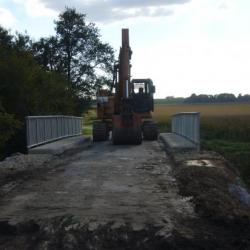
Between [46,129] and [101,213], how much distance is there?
606 inches

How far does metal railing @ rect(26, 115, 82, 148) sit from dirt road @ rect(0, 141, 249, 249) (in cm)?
678

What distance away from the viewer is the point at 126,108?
25297 millimetres

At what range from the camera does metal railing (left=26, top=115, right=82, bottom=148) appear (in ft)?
69.1

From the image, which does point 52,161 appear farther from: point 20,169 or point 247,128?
point 247,128

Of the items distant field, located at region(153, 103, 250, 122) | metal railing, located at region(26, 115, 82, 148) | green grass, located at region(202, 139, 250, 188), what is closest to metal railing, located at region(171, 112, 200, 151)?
green grass, located at region(202, 139, 250, 188)

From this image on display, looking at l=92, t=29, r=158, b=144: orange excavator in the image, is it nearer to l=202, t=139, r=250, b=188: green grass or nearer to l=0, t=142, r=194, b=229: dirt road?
l=202, t=139, r=250, b=188: green grass

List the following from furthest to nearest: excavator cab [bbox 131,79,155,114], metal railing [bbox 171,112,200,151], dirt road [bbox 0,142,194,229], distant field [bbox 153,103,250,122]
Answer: distant field [bbox 153,103,250,122], excavator cab [bbox 131,79,155,114], metal railing [bbox 171,112,200,151], dirt road [bbox 0,142,194,229]

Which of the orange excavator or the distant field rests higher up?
the orange excavator

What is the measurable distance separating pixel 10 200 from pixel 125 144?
1451cm

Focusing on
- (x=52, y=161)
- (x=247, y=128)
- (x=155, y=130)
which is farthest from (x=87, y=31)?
(x=52, y=161)

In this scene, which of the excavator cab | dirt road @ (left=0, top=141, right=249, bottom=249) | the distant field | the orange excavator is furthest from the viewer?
the distant field

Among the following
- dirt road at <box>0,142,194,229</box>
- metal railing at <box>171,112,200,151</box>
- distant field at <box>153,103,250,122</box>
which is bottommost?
distant field at <box>153,103,250,122</box>

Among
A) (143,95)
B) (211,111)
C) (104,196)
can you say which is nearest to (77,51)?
(211,111)

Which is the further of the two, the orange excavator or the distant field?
the distant field
